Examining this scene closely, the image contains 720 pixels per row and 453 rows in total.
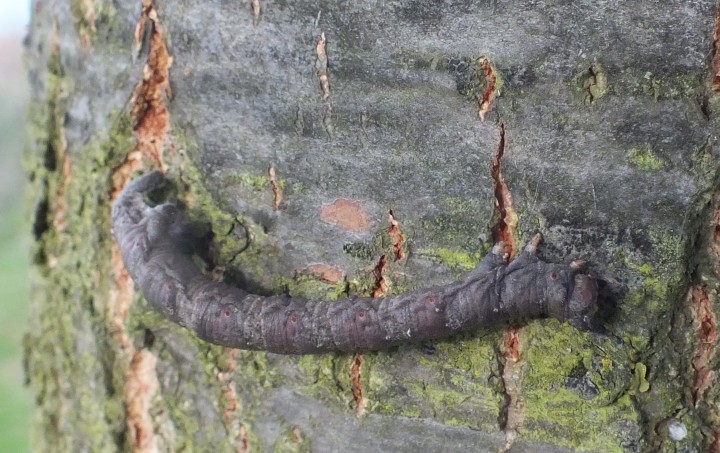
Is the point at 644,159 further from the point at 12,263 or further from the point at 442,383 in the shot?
the point at 12,263

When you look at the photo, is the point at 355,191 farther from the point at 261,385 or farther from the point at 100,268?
the point at 100,268

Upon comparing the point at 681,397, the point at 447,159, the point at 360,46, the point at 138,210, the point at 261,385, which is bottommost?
the point at 261,385

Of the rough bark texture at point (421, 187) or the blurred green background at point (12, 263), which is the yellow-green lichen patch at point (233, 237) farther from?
the blurred green background at point (12, 263)

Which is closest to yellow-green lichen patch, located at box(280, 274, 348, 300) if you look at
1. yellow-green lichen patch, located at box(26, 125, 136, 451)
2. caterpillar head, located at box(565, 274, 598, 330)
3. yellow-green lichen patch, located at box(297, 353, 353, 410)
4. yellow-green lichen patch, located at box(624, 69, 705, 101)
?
yellow-green lichen patch, located at box(297, 353, 353, 410)

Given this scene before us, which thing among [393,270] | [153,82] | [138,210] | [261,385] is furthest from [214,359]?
[153,82]

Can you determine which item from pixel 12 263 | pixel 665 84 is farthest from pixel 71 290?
pixel 12 263
